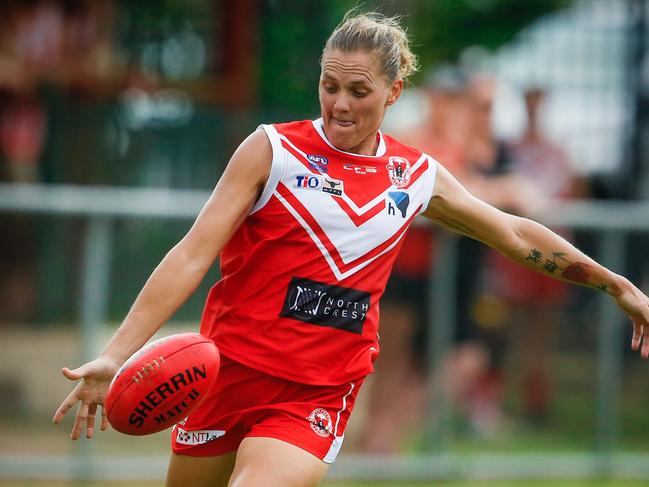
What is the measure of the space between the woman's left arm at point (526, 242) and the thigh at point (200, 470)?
4.28ft

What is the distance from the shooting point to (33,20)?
10.3 metres

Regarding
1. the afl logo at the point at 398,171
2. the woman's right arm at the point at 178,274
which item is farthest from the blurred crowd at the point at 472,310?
the woman's right arm at the point at 178,274

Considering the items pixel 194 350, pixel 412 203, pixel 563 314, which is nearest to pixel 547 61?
pixel 563 314

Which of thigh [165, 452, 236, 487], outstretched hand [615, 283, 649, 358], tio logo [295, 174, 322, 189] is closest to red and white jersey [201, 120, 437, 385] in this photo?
tio logo [295, 174, 322, 189]

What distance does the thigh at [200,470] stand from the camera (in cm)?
469

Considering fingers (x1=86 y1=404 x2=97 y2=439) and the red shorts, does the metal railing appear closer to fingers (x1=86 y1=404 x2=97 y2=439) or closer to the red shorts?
the red shorts

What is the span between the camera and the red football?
4.11 metres

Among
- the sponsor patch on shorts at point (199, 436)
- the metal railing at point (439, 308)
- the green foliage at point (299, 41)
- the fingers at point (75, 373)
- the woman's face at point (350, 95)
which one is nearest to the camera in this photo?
the fingers at point (75, 373)

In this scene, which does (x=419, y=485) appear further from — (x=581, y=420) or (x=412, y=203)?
(x=412, y=203)

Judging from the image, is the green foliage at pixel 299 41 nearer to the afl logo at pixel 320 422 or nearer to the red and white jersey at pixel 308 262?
the red and white jersey at pixel 308 262

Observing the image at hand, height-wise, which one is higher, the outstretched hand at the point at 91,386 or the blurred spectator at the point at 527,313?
the outstretched hand at the point at 91,386

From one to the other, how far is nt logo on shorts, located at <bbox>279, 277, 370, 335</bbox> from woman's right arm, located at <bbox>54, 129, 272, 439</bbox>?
341mm

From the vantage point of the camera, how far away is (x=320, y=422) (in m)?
4.57

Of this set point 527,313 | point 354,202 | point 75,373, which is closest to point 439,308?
point 527,313
